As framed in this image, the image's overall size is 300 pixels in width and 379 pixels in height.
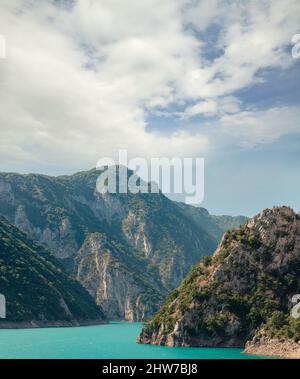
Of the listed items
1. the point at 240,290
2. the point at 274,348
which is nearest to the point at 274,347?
the point at 274,348

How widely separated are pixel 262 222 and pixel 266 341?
119 ft

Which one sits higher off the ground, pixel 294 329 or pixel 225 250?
pixel 225 250

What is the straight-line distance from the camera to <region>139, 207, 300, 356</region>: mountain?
126 meters

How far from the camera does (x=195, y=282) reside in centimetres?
13912

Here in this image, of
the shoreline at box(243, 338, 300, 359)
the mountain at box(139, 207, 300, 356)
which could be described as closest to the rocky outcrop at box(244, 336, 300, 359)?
the shoreline at box(243, 338, 300, 359)

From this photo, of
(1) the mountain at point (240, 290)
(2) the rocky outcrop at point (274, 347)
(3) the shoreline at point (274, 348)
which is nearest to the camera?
(3) the shoreline at point (274, 348)

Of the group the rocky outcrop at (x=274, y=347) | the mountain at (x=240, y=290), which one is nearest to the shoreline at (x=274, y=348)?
the rocky outcrop at (x=274, y=347)

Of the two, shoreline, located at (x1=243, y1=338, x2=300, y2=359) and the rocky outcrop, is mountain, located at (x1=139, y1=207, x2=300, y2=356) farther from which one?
shoreline, located at (x1=243, y1=338, x2=300, y2=359)

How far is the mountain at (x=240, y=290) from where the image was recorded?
126 m

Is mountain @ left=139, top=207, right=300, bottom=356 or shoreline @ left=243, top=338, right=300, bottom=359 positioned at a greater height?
mountain @ left=139, top=207, right=300, bottom=356

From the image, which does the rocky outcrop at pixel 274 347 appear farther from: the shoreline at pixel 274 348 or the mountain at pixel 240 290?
the mountain at pixel 240 290

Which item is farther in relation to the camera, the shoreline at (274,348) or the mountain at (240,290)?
the mountain at (240,290)
